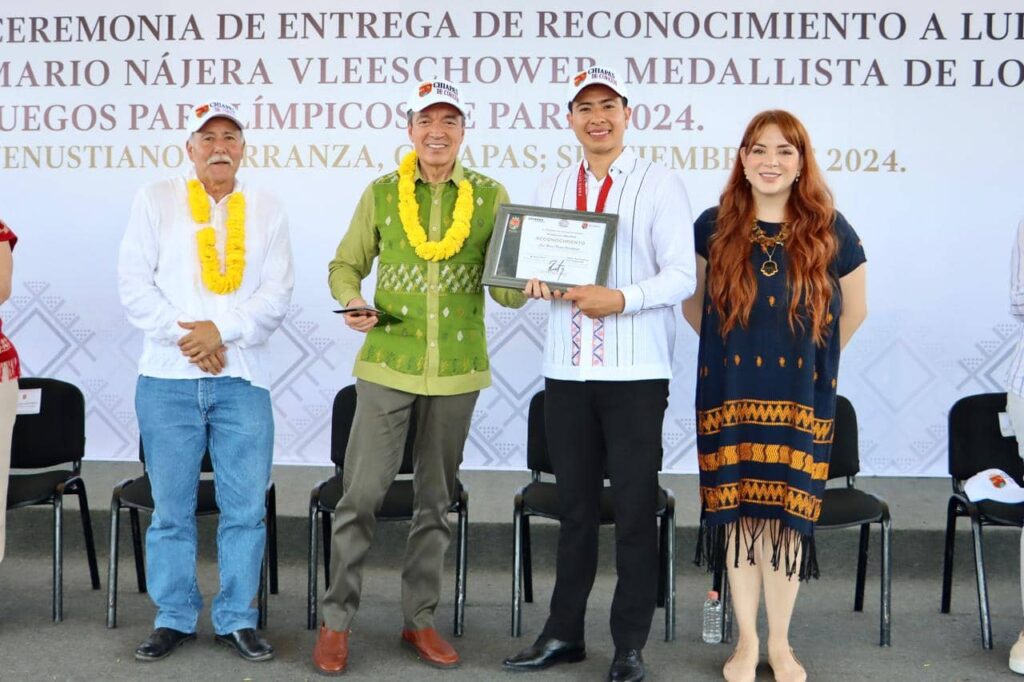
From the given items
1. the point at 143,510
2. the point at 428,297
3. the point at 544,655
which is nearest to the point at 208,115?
the point at 428,297

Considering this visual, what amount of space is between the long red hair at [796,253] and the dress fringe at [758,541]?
1.95 feet

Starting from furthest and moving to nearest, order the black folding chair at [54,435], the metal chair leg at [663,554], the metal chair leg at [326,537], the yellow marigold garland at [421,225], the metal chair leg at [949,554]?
the black folding chair at [54,435] → the metal chair leg at [326,537] → the metal chair leg at [949,554] → the metal chair leg at [663,554] → the yellow marigold garland at [421,225]

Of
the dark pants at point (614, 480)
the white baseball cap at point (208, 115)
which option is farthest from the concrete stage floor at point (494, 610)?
the white baseball cap at point (208, 115)

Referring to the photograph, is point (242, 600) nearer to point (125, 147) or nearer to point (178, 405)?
point (178, 405)

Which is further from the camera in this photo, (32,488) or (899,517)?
(899,517)

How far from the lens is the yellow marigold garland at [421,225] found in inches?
139

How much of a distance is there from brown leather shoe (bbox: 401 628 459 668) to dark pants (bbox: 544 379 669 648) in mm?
394

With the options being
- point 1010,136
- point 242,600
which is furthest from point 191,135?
point 1010,136

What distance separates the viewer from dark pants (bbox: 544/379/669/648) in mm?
Result: 3418

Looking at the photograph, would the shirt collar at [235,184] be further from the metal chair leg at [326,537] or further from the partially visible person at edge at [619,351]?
the metal chair leg at [326,537]

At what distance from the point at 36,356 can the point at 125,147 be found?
1.14 meters

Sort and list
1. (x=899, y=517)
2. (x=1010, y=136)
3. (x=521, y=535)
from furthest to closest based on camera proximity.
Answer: (x=1010, y=136)
(x=899, y=517)
(x=521, y=535)

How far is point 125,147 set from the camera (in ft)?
18.6

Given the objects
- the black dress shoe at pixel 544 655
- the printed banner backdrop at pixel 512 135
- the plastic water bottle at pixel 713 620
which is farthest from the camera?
the printed banner backdrop at pixel 512 135
